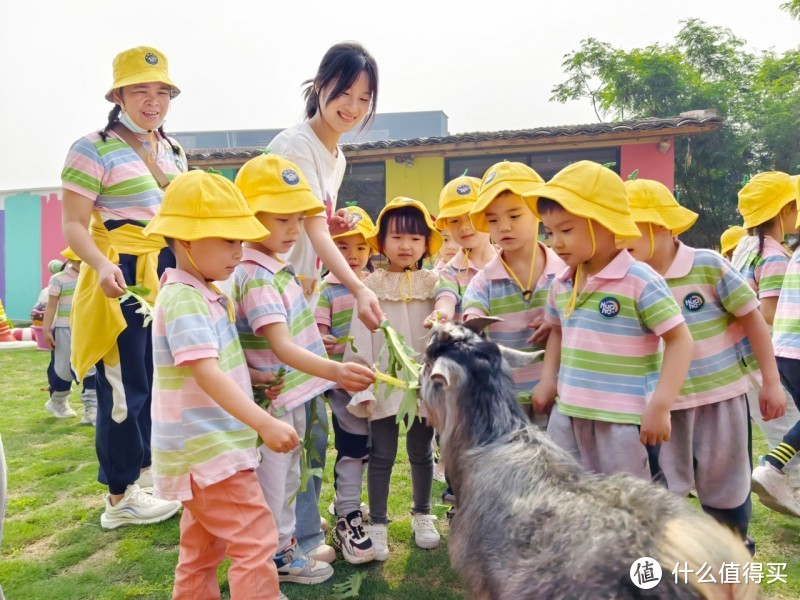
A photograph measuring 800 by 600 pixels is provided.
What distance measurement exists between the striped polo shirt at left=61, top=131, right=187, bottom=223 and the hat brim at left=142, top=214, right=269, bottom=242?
153 centimetres

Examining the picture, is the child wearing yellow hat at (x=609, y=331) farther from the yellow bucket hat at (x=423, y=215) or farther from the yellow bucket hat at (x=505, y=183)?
the yellow bucket hat at (x=423, y=215)

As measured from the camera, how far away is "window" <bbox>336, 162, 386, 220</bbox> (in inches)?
663

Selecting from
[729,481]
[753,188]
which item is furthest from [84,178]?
[753,188]

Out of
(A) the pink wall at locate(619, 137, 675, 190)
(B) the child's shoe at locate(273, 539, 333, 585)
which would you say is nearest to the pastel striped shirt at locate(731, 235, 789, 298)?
(B) the child's shoe at locate(273, 539, 333, 585)

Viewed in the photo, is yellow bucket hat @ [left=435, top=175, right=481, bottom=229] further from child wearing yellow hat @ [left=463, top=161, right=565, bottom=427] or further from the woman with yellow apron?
the woman with yellow apron

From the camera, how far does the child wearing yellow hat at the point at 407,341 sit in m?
4.07

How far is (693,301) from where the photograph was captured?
11.8 feet

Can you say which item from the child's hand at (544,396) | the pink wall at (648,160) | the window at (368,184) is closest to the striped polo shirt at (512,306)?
the child's hand at (544,396)

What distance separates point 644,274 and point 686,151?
22.4m

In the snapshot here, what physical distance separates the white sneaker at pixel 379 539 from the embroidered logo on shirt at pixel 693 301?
2.52 meters

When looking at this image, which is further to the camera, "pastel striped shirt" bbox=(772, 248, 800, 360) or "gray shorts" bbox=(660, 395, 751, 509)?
"pastel striped shirt" bbox=(772, 248, 800, 360)

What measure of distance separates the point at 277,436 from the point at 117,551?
248 centimetres

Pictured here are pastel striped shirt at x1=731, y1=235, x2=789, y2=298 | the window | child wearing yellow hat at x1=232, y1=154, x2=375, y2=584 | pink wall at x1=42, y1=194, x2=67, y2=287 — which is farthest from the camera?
pink wall at x1=42, y1=194, x2=67, y2=287

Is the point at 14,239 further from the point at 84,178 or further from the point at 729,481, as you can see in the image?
the point at 729,481
